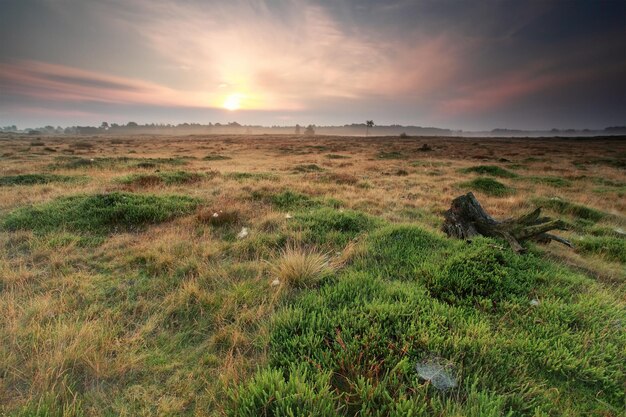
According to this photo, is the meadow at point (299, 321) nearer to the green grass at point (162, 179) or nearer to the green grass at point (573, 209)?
the green grass at point (573, 209)

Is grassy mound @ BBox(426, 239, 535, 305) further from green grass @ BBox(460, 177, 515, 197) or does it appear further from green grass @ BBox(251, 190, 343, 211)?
green grass @ BBox(460, 177, 515, 197)

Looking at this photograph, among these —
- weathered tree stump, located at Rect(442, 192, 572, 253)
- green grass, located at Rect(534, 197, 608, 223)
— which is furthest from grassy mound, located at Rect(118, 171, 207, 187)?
green grass, located at Rect(534, 197, 608, 223)

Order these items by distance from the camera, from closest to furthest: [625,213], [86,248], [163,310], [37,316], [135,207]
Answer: [37,316]
[163,310]
[86,248]
[135,207]
[625,213]

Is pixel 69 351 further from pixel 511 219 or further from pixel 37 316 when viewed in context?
pixel 511 219

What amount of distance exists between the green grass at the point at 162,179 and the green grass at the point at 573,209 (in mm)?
16365

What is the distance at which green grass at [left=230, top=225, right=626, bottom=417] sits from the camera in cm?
253

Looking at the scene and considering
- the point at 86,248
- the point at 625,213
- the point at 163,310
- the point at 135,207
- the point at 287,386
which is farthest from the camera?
the point at 625,213

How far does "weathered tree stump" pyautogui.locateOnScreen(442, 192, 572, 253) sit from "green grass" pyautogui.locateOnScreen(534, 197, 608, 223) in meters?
5.61

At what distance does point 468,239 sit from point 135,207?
29.9 ft

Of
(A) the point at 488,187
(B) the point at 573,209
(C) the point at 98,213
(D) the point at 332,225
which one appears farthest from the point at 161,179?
(B) the point at 573,209

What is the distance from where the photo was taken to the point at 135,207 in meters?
8.55

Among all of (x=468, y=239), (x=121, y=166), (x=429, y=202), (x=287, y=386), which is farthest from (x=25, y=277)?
(x=121, y=166)

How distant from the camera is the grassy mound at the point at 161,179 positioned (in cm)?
Result: 1346

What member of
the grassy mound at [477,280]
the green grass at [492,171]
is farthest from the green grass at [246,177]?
the green grass at [492,171]
